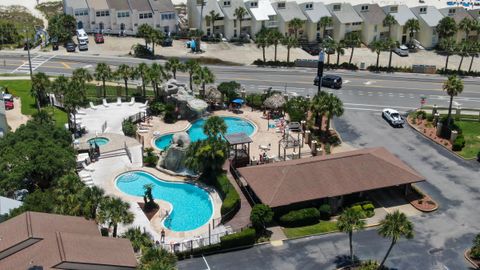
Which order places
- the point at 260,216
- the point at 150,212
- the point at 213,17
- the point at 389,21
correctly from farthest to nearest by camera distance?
the point at 213,17
the point at 389,21
the point at 150,212
the point at 260,216

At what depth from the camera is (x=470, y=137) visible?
259 feet

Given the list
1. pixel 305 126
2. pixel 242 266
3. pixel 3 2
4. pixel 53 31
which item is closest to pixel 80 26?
pixel 53 31

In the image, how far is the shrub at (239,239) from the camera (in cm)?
5250

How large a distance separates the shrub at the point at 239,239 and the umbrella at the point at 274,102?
34034 millimetres

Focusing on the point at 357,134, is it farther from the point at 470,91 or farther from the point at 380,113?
the point at 470,91

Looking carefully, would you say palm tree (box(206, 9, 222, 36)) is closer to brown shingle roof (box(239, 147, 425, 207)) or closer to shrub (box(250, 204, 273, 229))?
brown shingle roof (box(239, 147, 425, 207))

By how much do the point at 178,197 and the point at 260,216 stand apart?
1214cm

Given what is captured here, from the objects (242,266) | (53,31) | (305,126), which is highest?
(53,31)

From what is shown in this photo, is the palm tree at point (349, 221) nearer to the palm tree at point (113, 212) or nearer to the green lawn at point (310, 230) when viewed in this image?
the green lawn at point (310, 230)

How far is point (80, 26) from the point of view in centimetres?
12606

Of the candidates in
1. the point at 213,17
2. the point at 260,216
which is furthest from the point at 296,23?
the point at 260,216

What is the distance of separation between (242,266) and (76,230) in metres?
15.2

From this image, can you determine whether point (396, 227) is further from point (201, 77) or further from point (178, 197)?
point (201, 77)

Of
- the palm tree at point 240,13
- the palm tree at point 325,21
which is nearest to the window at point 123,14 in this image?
the palm tree at point 240,13
